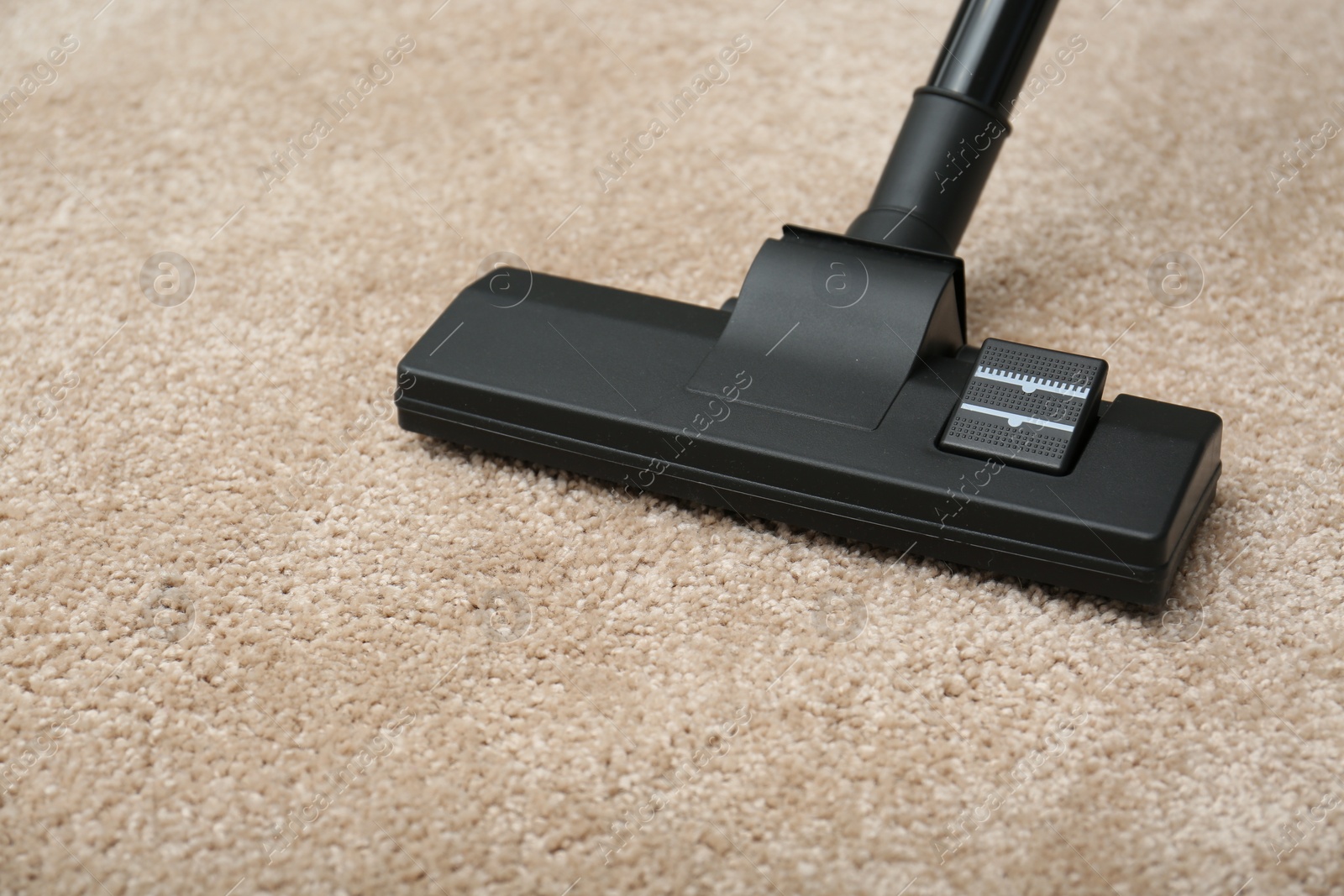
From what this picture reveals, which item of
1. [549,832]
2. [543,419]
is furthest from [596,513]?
[549,832]

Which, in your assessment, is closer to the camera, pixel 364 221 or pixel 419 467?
pixel 419 467

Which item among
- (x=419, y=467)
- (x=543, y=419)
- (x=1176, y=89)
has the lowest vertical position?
(x=419, y=467)

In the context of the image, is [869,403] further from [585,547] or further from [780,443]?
[585,547]

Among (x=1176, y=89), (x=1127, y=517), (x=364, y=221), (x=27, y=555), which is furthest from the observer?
(x=1176, y=89)

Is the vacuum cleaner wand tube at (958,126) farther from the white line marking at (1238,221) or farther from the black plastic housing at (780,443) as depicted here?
the white line marking at (1238,221)

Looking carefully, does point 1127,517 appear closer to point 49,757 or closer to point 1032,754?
point 1032,754

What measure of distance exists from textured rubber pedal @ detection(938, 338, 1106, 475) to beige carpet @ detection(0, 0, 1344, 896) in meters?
0.12

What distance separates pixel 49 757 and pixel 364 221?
2.62ft

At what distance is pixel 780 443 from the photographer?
990 mm

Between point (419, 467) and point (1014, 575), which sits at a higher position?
point (1014, 575)

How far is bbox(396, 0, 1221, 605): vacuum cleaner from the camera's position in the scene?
93cm

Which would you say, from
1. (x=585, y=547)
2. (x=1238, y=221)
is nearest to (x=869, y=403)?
(x=585, y=547)

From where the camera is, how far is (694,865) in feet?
2.64

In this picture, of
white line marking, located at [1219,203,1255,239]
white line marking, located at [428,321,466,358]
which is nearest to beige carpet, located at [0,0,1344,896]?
white line marking, located at [1219,203,1255,239]
